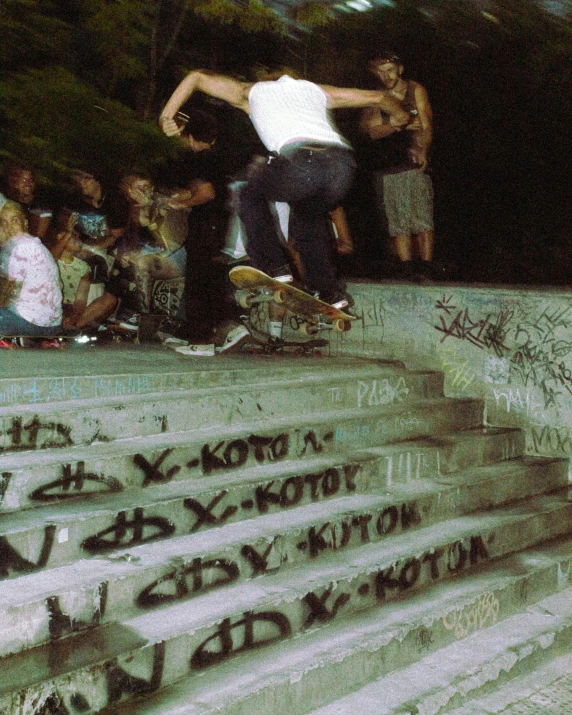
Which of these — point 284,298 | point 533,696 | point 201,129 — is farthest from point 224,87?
point 533,696

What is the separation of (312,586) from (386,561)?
561 millimetres

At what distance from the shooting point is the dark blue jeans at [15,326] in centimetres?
594

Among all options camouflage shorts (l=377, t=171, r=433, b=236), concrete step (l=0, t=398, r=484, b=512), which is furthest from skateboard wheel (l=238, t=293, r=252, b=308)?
camouflage shorts (l=377, t=171, r=433, b=236)

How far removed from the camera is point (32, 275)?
19.1 feet

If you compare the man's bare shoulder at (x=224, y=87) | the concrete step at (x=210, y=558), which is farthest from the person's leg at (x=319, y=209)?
the concrete step at (x=210, y=558)

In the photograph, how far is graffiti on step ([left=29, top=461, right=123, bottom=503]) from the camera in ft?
11.6

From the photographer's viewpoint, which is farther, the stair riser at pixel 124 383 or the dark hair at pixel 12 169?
the dark hair at pixel 12 169

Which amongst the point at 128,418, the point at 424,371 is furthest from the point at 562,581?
the point at 128,418

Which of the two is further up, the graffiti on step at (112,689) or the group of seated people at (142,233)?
the group of seated people at (142,233)

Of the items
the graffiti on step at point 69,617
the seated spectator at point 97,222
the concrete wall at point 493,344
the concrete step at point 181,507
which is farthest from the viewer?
the seated spectator at point 97,222

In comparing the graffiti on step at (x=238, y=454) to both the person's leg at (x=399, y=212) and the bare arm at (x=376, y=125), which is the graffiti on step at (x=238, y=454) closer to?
the person's leg at (x=399, y=212)

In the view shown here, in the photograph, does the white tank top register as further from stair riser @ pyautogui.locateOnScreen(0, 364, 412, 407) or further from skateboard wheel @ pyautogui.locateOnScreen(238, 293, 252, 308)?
stair riser @ pyautogui.locateOnScreen(0, 364, 412, 407)

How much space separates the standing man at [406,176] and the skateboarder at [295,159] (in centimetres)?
128

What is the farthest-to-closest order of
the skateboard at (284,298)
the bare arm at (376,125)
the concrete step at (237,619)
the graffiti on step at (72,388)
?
the bare arm at (376,125) < the skateboard at (284,298) < the graffiti on step at (72,388) < the concrete step at (237,619)
